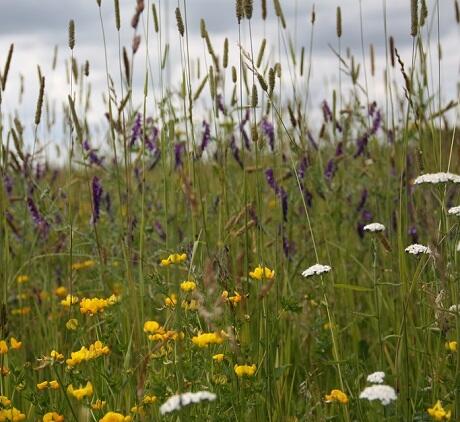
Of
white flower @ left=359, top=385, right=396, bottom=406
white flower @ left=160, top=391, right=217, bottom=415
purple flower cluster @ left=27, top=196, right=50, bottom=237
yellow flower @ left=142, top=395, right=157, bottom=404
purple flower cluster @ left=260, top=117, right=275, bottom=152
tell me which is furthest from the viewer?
purple flower cluster @ left=260, top=117, right=275, bottom=152

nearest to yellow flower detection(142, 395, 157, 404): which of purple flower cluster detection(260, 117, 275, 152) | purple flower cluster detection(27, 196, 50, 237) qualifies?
purple flower cluster detection(27, 196, 50, 237)

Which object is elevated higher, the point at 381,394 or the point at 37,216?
the point at 381,394

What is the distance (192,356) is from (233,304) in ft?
0.46

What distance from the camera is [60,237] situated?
2807 mm

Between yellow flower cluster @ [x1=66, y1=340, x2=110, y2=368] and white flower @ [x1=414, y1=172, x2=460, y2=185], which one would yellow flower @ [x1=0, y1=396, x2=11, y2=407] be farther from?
white flower @ [x1=414, y1=172, x2=460, y2=185]

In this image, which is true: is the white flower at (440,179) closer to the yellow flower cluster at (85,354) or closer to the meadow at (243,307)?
the meadow at (243,307)

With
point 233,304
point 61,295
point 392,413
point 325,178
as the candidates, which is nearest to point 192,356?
point 233,304

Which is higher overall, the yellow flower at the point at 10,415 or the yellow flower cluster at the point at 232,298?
the yellow flower cluster at the point at 232,298

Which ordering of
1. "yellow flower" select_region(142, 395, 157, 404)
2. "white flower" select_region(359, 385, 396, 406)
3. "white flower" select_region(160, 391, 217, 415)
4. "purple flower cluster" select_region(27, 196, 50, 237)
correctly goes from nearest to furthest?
"white flower" select_region(160, 391, 217, 415) < "white flower" select_region(359, 385, 396, 406) < "yellow flower" select_region(142, 395, 157, 404) < "purple flower cluster" select_region(27, 196, 50, 237)

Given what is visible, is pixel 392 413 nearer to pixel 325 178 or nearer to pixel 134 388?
pixel 134 388

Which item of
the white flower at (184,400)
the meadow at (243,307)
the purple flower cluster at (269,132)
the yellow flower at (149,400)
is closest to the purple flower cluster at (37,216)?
the meadow at (243,307)

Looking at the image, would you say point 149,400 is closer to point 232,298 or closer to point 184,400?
point 232,298

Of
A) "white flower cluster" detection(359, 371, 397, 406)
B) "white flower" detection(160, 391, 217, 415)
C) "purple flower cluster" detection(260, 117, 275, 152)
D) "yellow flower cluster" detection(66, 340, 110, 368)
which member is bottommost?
"yellow flower cluster" detection(66, 340, 110, 368)

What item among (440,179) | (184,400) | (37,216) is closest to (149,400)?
(184,400)
